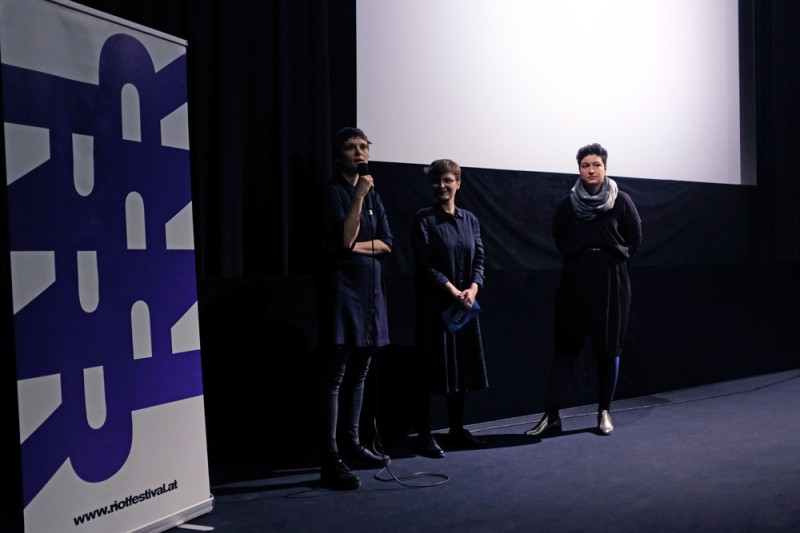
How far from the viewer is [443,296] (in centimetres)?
345

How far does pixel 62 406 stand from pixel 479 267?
200cm

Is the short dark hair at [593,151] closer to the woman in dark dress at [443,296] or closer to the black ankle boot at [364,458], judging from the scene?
the woman in dark dress at [443,296]

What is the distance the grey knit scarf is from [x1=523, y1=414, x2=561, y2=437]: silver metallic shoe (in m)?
1.05

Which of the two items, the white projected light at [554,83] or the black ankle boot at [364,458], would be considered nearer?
the black ankle boot at [364,458]

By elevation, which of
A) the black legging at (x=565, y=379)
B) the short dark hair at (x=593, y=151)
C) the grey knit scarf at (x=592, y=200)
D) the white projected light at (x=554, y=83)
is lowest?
the black legging at (x=565, y=379)

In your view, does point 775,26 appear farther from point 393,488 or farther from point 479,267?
point 393,488

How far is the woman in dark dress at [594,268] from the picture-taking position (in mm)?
3768

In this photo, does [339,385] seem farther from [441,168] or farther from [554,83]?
[554,83]

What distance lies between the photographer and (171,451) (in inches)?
99.6

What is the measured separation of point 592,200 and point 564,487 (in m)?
1.48

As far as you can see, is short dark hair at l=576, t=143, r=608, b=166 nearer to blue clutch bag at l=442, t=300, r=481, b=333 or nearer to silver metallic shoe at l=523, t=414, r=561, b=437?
blue clutch bag at l=442, t=300, r=481, b=333

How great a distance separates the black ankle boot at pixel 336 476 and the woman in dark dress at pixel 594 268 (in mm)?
1207

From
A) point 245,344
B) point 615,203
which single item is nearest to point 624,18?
point 615,203

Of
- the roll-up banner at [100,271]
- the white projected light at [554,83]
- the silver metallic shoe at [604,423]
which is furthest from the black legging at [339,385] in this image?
the silver metallic shoe at [604,423]
